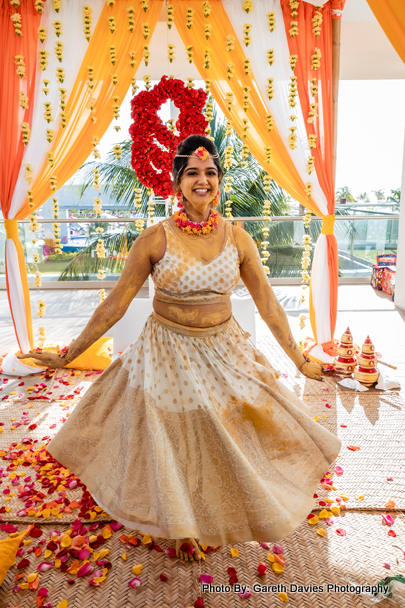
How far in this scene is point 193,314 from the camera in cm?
174

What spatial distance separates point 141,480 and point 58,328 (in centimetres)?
328

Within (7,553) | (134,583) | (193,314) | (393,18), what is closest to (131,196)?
(393,18)

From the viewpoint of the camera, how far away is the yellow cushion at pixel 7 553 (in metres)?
1.59

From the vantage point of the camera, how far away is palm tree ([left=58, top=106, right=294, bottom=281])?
509 cm

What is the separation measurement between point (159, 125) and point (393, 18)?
1499mm

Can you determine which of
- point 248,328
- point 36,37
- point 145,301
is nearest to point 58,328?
point 145,301

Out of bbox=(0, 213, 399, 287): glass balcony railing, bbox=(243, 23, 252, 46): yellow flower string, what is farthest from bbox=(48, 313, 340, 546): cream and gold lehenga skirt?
bbox=(0, 213, 399, 287): glass balcony railing

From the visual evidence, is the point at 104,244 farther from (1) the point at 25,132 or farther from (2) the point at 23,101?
(2) the point at 23,101

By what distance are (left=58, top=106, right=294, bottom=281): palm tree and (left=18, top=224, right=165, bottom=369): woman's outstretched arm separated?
326cm

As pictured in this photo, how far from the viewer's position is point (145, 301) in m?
3.41

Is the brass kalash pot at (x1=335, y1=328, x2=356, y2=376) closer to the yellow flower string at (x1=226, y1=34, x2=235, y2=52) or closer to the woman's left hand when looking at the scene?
the woman's left hand

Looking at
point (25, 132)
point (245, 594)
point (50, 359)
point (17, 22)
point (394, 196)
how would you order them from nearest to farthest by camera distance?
1. point (245, 594)
2. point (50, 359)
3. point (17, 22)
4. point (25, 132)
5. point (394, 196)

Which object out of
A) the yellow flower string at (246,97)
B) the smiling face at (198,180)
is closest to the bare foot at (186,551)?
the smiling face at (198,180)

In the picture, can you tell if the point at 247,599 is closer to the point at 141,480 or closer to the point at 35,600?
the point at 141,480
